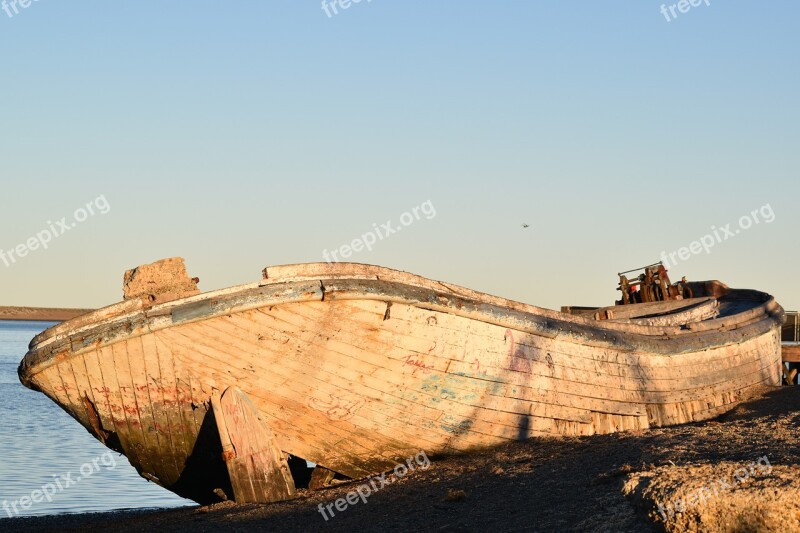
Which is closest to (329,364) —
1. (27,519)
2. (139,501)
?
(27,519)

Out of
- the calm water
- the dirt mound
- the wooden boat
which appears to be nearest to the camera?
the dirt mound

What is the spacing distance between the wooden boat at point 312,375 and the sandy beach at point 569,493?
34cm

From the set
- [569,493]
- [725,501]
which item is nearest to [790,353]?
[569,493]

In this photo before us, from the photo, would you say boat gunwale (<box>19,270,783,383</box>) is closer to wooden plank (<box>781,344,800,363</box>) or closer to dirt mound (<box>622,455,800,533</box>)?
dirt mound (<box>622,455,800,533</box>)

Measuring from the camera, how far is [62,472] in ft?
52.4

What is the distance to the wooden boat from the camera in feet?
24.8

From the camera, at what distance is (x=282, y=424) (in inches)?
324

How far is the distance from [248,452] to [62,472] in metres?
9.26

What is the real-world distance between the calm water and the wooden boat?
468 centimetres

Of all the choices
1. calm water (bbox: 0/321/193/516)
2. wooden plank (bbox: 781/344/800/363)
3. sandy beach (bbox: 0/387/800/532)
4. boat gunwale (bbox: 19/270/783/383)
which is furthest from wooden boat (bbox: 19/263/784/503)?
wooden plank (bbox: 781/344/800/363)

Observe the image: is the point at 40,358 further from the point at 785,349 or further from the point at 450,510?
the point at 785,349

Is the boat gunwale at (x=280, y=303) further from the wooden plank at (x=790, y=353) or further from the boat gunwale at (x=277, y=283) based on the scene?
the wooden plank at (x=790, y=353)

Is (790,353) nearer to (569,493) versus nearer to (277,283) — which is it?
(569,493)

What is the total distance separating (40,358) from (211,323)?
1.59 meters
